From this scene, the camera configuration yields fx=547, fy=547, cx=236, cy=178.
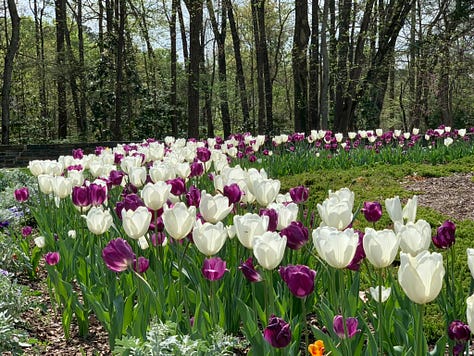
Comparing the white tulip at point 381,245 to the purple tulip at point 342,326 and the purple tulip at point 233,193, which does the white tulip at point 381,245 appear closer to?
the purple tulip at point 342,326

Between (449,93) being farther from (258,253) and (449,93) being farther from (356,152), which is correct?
(258,253)

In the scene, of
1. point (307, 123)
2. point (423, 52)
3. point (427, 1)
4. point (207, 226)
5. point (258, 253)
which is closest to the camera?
point (258, 253)

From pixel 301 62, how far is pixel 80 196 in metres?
13.6

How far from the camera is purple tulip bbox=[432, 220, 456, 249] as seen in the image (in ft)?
6.84

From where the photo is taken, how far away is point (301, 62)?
1600 centimetres

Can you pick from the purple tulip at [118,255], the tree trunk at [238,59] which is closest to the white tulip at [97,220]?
the purple tulip at [118,255]

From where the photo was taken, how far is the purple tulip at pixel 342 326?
1.69 m

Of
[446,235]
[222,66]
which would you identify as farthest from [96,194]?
[222,66]

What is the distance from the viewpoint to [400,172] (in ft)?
27.6

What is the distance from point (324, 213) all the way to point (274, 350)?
59 centimetres

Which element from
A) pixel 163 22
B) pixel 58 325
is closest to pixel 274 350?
pixel 58 325

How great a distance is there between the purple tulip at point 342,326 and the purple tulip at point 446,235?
1.90 feet

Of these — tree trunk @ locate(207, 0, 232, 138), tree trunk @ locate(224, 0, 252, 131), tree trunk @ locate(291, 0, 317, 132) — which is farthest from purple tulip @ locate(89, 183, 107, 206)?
tree trunk @ locate(207, 0, 232, 138)

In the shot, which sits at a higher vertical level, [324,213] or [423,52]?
[423,52]
